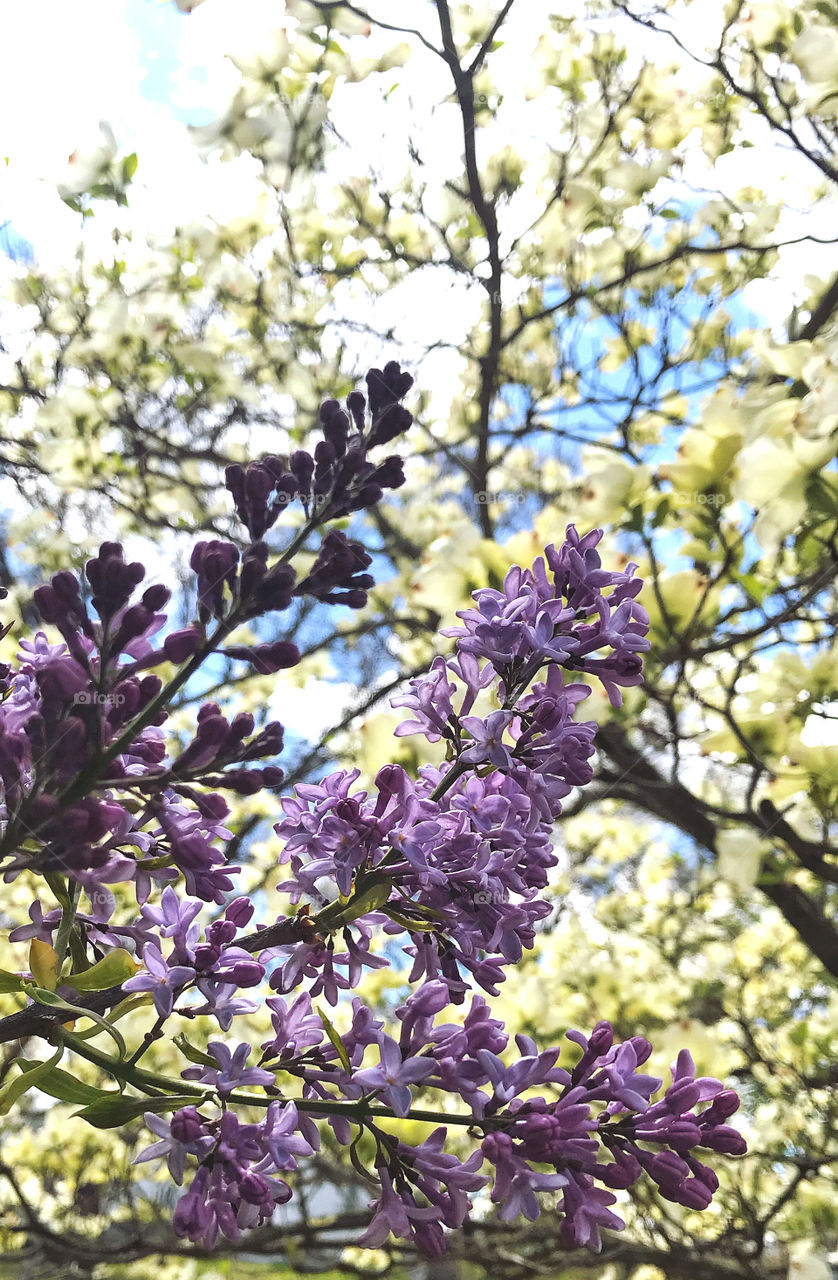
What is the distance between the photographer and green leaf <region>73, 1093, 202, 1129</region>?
0.87ft

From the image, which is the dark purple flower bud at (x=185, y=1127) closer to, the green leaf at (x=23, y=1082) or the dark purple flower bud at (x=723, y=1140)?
the green leaf at (x=23, y=1082)

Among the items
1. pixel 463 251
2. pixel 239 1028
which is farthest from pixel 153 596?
pixel 463 251

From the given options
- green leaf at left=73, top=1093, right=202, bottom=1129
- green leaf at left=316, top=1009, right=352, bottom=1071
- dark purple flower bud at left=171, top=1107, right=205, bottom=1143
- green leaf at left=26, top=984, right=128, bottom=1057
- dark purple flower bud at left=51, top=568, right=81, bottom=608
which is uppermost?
dark purple flower bud at left=51, top=568, right=81, bottom=608

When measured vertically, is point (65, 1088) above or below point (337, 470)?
below

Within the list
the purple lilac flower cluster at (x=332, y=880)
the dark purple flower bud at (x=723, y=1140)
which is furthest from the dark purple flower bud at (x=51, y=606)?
the dark purple flower bud at (x=723, y=1140)

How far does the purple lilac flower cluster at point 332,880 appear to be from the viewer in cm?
25

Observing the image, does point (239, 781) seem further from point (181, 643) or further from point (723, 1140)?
point (723, 1140)

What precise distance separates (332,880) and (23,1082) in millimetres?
104

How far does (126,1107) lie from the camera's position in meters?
0.27

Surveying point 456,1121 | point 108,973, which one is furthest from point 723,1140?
point 108,973

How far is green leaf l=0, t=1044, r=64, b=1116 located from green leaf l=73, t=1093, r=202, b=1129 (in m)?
0.02

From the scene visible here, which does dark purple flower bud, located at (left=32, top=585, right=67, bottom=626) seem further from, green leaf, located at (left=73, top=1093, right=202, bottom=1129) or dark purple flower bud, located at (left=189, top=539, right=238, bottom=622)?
green leaf, located at (left=73, top=1093, right=202, bottom=1129)

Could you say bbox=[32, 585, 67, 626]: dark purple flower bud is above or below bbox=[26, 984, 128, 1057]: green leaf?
above

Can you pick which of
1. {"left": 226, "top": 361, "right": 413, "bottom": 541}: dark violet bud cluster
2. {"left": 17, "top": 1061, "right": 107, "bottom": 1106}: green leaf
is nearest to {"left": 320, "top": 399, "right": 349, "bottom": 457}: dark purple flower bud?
{"left": 226, "top": 361, "right": 413, "bottom": 541}: dark violet bud cluster
